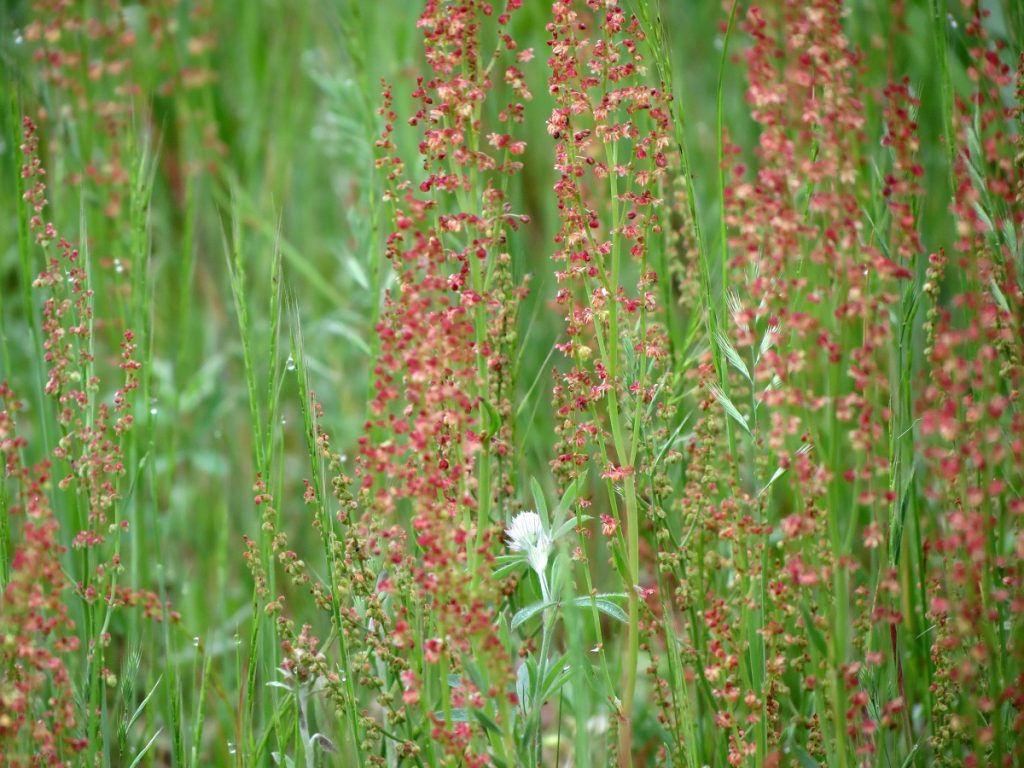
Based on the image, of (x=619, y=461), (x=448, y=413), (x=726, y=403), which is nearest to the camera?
(x=448, y=413)

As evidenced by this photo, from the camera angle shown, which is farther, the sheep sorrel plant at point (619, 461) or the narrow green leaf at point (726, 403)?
the narrow green leaf at point (726, 403)

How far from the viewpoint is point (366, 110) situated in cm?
221

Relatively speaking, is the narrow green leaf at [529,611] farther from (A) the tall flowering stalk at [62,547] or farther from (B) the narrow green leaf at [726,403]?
(A) the tall flowering stalk at [62,547]

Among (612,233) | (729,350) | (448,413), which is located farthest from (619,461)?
(448,413)

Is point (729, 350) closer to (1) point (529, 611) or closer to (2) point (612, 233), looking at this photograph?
(2) point (612, 233)

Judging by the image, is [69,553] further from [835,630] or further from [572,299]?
[835,630]

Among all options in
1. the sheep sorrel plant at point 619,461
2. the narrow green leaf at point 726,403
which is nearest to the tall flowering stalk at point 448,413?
the sheep sorrel plant at point 619,461

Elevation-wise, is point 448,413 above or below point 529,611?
above

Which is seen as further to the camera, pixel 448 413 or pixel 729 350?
pixel 729 350

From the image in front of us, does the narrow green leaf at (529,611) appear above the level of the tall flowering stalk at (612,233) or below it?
below

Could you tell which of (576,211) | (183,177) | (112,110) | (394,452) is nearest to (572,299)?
(576,211)

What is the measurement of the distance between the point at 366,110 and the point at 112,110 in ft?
2.49

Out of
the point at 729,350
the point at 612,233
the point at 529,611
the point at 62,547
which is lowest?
the point at 529,611

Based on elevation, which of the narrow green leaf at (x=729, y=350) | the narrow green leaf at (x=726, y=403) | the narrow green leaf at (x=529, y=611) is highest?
the narrow green leaf at (x=729, y=350)
